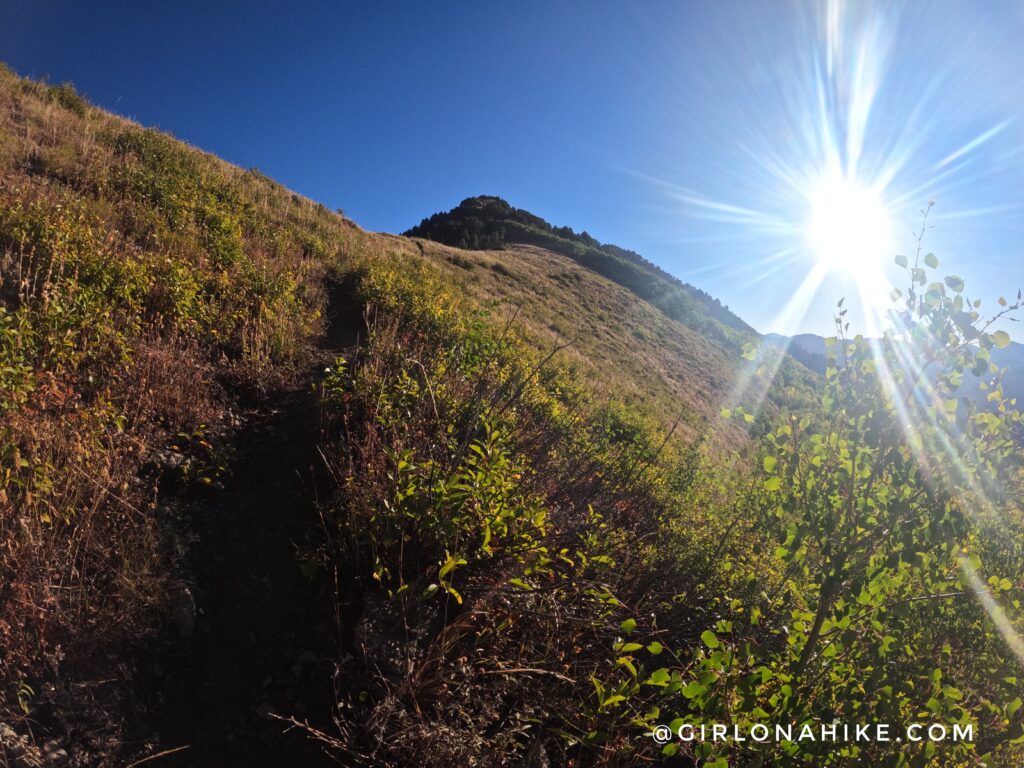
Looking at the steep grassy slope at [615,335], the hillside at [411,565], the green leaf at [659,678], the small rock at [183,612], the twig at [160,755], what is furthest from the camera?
the steep grassy slope at [615,335]

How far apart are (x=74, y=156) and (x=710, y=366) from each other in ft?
96.7

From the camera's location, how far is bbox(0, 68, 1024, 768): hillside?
80.4 inches

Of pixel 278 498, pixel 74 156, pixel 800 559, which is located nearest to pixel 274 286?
pixel 278 498

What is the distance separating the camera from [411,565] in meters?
2.77

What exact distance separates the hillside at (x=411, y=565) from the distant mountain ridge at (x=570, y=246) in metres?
32.4

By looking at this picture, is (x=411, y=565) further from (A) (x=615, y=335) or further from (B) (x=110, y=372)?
(A) (x=615, y=335)

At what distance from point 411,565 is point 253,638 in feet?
3.09

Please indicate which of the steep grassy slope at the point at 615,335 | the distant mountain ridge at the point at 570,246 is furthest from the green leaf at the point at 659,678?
the distant mountain ridge at the point at 570,246

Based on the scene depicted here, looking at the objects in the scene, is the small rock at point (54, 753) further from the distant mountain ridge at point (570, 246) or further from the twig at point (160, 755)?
the distant mountain ridge at point (570, 246)

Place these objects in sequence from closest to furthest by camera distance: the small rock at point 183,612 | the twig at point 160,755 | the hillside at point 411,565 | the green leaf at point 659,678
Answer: the green leaf at point 659,678
the twig at point 160,755
the hillside at point 411,565
the small rock at point 183,612

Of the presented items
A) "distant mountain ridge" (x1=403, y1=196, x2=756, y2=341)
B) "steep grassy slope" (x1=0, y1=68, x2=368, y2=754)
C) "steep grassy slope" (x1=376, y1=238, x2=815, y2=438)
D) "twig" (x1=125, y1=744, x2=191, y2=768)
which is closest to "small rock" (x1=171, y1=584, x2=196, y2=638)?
"steep grassy slope" (x1=0, y1=68, x2=368, y2=754)

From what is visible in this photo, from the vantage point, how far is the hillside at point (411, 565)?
6.70ft

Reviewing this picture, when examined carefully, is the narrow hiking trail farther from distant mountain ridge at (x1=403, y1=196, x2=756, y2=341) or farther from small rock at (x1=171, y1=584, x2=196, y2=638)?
distant mountain ridge at (x1=403, y1=196, x2=756, y2=341)

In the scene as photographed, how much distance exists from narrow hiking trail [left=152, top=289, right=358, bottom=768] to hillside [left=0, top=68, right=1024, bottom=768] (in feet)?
0.05
